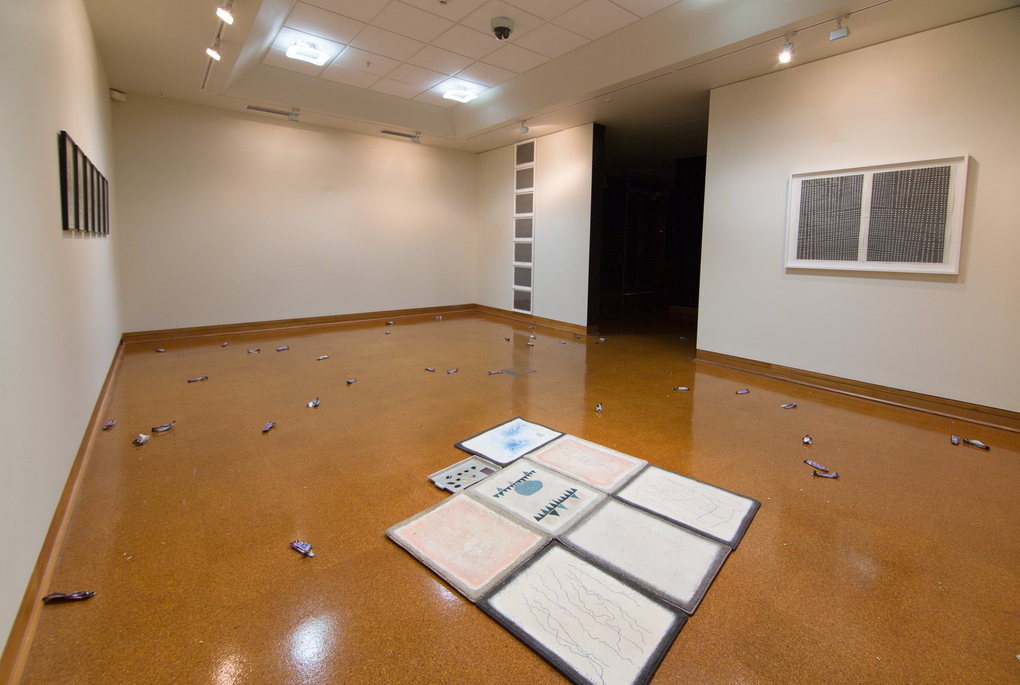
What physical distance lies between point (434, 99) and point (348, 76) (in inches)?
53.3

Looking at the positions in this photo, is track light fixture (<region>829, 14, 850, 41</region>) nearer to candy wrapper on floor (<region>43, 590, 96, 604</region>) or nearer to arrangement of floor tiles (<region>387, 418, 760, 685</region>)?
arrangement of floor tiles (<region>387, 418, 760, 685</region>)

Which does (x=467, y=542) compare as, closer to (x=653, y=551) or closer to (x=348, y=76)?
(x=653, y=551)

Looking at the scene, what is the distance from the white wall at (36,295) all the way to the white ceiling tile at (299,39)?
1.92m

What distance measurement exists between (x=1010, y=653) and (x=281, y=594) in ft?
8.29

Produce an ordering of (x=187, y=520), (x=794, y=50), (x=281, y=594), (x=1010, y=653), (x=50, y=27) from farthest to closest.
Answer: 1. (x=794, y=50)
2. (x=50, y=27)
3. (x=187, y=520)
4. (x=281, y=594)
5. (x=1010, y=653)

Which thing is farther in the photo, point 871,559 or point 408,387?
point 408,387

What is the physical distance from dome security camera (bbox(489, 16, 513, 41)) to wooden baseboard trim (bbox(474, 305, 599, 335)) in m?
3.89

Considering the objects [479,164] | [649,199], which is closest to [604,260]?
[649,199]

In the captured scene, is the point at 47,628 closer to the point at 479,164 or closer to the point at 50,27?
the point at 50,27

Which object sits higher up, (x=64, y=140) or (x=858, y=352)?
(x=64, y=140)

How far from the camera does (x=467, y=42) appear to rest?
16.3 ft

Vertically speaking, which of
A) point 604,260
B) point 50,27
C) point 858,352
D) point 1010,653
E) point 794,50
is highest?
point 794,50

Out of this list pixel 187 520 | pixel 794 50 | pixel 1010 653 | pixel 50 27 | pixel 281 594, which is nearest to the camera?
pixel 1010 653

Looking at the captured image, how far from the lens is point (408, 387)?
435 cm
